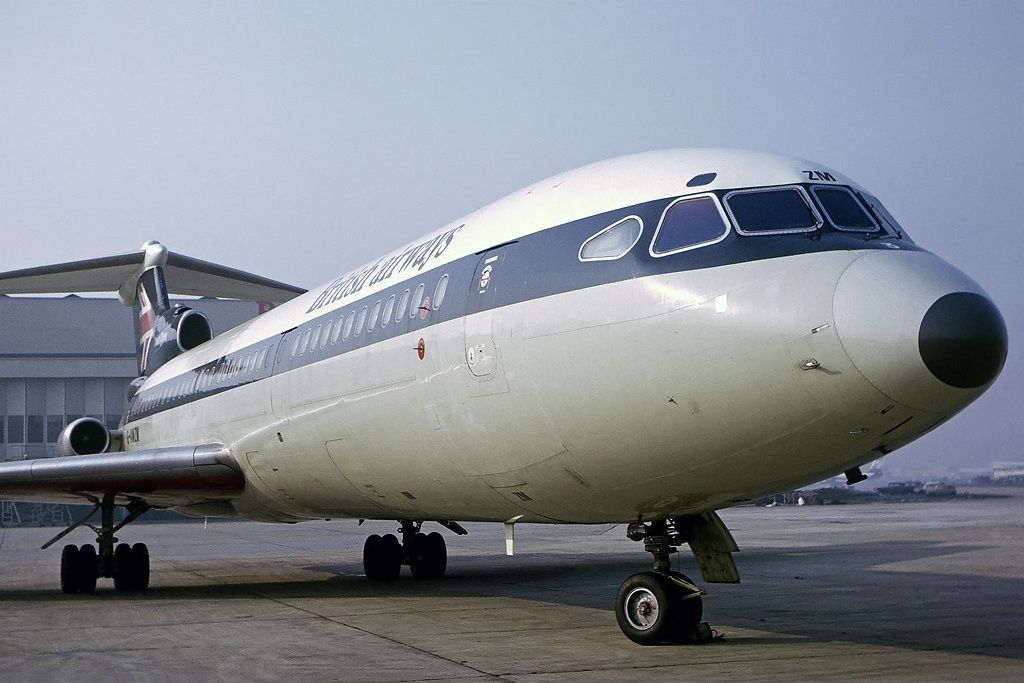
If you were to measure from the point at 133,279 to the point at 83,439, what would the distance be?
15.3ft

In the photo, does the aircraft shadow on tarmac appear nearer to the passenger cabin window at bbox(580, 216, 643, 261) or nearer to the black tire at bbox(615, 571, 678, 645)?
the black tire at bbox(615, 571, 678, 645)

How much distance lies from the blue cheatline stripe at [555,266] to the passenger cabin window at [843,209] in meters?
0.16

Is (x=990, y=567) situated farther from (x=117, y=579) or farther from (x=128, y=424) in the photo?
(x=128, y=424)

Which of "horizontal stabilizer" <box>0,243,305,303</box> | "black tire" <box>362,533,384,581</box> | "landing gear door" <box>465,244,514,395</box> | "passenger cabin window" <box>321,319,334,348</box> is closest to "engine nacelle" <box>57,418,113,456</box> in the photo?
"horizontal stabilizer" <box>0,243,305,303</box>

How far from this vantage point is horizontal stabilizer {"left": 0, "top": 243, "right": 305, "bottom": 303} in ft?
74.3

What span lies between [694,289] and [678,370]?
0.54 metres

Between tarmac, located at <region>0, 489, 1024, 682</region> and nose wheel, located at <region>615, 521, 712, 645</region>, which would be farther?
nose wheel, located at <region>615, 521, 712, 645</region>

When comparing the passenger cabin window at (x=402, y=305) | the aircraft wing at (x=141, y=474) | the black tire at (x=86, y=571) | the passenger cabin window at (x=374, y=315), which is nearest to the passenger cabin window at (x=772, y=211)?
the passenger cabin window at (x=402, y=305)

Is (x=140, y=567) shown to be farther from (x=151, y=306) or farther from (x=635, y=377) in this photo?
(x=635, y=377)

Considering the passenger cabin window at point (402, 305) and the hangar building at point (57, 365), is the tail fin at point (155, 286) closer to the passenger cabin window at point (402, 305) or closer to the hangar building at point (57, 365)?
the passenger cabin window at point (402, 305)

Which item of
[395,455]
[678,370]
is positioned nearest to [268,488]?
[395,455]

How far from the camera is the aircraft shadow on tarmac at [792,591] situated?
34.1 ft

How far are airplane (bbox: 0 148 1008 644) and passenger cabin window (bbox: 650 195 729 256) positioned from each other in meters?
0.02

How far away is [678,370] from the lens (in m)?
7.78
